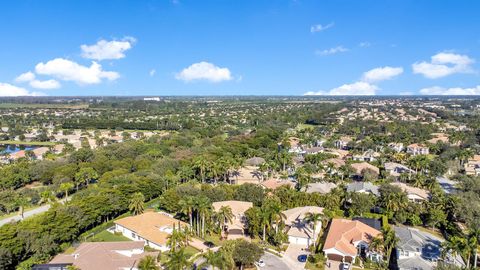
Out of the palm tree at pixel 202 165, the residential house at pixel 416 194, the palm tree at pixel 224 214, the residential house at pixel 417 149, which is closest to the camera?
the palm tree at pixel 224 214

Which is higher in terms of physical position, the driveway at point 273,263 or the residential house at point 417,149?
the residential house at point 417,149

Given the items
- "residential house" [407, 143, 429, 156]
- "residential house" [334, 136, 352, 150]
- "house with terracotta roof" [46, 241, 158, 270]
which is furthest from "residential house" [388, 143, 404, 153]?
"house with terracotta roof" [46, 241, 158, 270]

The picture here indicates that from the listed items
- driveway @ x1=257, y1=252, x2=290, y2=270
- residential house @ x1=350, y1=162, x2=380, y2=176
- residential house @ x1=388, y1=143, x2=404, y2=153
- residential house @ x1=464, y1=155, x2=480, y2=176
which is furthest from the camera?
residential house @ x1=388, y1=143, x2=404, y2=153

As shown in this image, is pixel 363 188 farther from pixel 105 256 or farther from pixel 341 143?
pixel 341 143

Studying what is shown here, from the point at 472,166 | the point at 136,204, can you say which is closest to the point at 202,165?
the point at 136,204

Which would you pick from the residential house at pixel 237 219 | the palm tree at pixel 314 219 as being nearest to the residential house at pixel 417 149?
the residential house at pixel 237 219

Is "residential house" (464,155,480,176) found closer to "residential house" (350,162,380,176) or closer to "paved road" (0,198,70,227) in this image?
"residential house" (350,162,380,176)

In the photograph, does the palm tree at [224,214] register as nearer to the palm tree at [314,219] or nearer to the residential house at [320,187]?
the palm tree at [314,219]

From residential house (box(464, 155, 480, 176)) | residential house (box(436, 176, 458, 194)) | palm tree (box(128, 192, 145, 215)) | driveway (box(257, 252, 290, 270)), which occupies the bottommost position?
driveway (box(257, 252, 290, 270))
